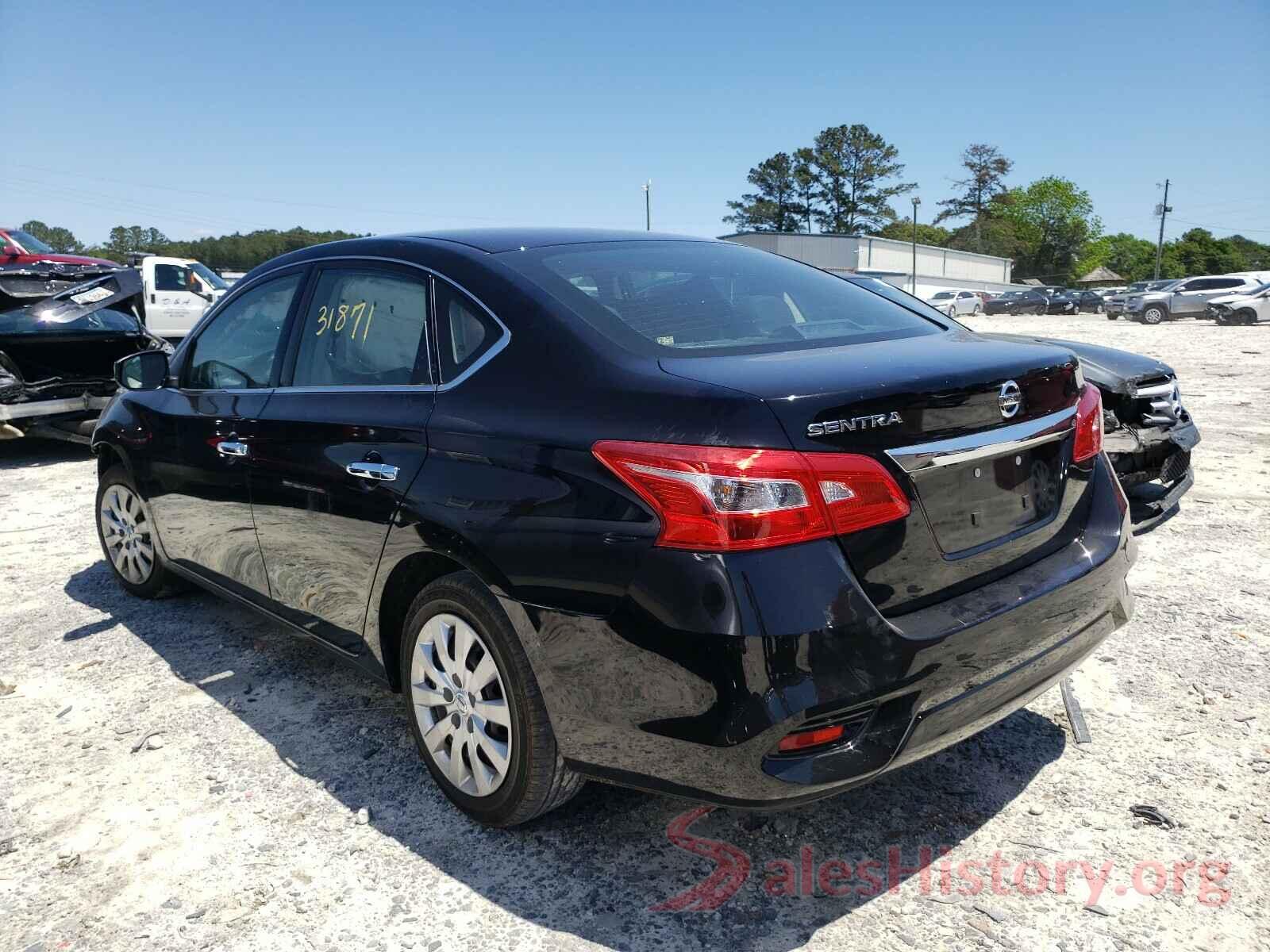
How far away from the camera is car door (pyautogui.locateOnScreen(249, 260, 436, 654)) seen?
8.98 ft

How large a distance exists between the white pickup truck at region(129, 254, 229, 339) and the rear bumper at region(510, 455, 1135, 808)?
48.4 feet

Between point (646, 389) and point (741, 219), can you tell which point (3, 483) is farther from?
point (741, 219)

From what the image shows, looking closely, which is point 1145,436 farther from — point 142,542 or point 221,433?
point 142,542

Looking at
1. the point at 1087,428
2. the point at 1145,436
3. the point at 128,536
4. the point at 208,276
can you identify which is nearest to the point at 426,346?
the point at 1087,428

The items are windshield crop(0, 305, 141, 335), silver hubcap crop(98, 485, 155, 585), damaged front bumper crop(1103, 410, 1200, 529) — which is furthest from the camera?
windshield crop(0, 305, 141, 335)

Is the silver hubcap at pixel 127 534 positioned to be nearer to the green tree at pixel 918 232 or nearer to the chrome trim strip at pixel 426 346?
the chrome trim strip at pixel 426 346

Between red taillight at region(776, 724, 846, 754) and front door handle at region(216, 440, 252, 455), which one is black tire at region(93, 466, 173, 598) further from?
red taillight at region(776, 724, 846, 754)

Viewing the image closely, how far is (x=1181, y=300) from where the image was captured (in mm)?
33250

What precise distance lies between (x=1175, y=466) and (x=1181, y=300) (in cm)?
3317

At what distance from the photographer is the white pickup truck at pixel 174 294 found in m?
15.3

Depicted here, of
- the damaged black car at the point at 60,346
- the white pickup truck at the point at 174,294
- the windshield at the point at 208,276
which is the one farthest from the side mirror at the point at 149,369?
the windshield at the point at 208,276

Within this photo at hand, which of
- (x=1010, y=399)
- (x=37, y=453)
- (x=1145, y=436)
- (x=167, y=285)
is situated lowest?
(x=37, y=453)

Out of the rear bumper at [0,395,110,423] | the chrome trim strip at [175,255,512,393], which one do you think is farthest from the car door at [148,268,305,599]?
the rear bumper at [0,395,110,423]

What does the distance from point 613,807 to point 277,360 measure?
1941 mm
